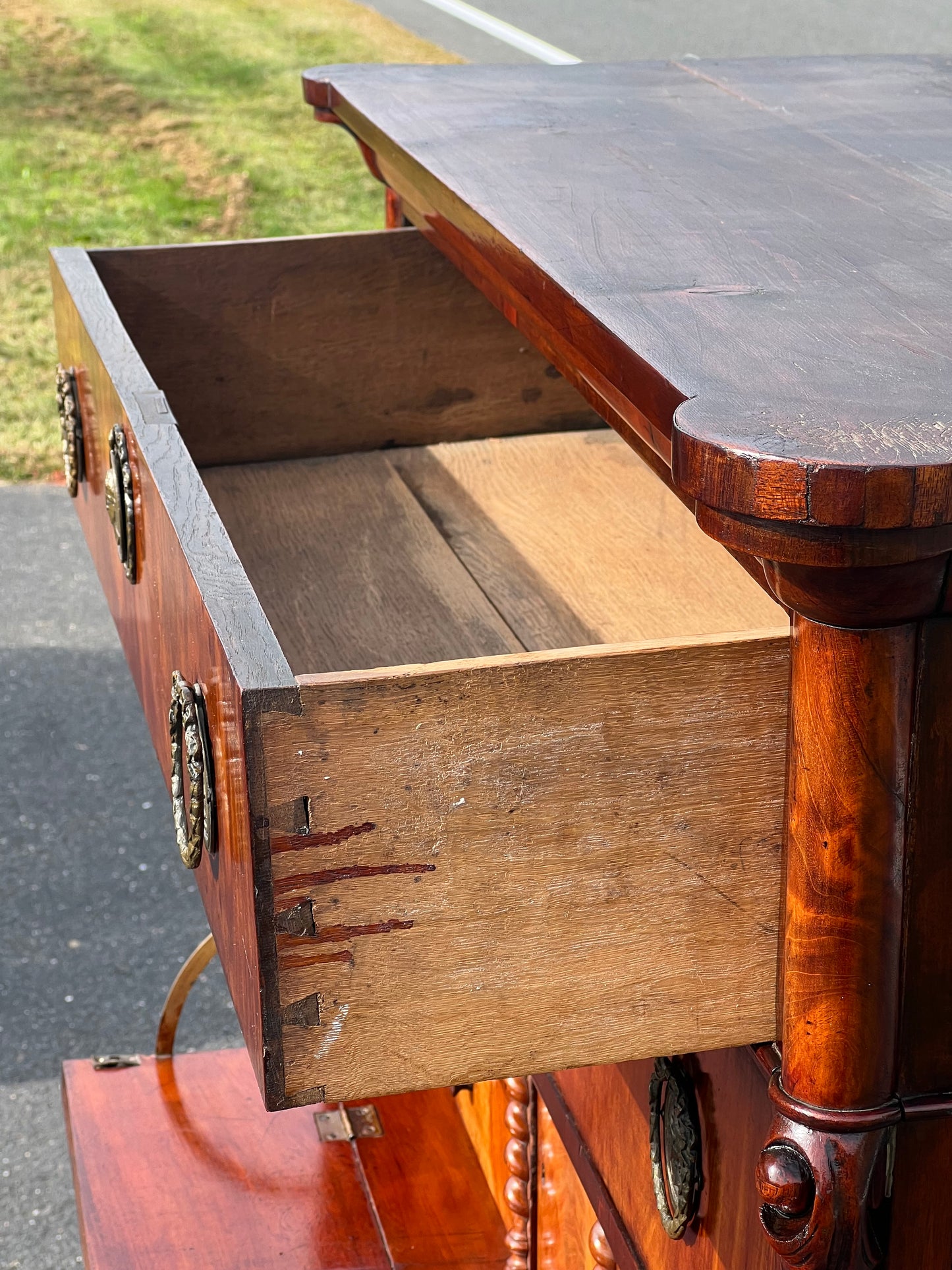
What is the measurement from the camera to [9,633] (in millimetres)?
2881

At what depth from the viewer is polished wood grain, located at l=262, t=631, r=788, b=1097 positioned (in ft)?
1.99

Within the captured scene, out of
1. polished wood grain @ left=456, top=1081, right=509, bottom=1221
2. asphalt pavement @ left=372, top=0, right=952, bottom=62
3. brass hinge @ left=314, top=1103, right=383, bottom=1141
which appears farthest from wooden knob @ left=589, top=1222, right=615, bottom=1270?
asphalt pavement @ left=372, top=0, right=952, bottom=62

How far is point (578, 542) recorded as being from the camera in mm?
1236

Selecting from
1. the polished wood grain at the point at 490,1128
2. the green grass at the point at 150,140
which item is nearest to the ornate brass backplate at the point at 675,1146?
the polished wood grain at the point at 490,1128

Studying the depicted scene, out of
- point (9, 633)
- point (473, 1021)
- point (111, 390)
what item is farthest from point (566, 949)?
point (9, 633)

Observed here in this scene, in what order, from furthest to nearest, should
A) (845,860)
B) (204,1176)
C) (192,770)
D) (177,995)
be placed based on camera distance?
1. (177,995)
2. (204,1176)
3. (192,770)
4. (845,860)

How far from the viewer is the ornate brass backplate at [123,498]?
0.93m

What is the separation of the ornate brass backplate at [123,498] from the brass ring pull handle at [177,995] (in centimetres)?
57

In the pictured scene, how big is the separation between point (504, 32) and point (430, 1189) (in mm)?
5032

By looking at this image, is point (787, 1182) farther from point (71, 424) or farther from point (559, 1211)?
point (71, 424)

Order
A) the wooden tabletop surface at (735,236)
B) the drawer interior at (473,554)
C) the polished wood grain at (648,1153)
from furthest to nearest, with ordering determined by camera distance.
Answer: the drawer interior at (473,554) → the polished wood grain at (648,1153) → the wooden tabletop surface at (735,236)

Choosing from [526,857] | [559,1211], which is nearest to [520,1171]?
[559,1211]

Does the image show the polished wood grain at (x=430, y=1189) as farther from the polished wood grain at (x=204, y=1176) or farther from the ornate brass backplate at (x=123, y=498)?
the ornate brass backplate at (x=123, y=498)

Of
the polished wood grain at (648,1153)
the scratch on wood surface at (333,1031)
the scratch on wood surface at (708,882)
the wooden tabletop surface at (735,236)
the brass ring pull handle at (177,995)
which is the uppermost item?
the wooden tabletop surface at (735,236)
